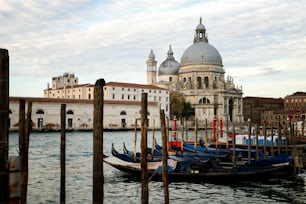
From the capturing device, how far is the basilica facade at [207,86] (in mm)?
57625

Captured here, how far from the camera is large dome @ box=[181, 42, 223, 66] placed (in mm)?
58562

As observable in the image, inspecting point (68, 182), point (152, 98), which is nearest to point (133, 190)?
point (68, 182)

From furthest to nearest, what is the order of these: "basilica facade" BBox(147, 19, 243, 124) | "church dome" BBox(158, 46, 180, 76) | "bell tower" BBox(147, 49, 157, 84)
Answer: "bell tower" BBox(147, 49, 157, 84) < "church dome" BBox(158, 46, 180, 76) < "basilica facade" BBox(147, 19, 243, 124)

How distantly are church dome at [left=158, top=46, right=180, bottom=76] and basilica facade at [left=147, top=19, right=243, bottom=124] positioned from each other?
353 centimetres

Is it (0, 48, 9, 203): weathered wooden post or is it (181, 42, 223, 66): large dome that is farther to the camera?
(181, 42, 223, 66): large dome

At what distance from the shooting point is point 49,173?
42.6 ft

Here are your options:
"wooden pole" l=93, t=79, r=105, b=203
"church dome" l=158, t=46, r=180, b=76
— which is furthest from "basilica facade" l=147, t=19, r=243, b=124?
"wooden pole" l=93, t=79, r=105, b=203

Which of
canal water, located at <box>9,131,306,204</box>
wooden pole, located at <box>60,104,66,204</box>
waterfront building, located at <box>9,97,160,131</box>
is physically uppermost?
waterfront building, located at <box>9,97,160,131</box>

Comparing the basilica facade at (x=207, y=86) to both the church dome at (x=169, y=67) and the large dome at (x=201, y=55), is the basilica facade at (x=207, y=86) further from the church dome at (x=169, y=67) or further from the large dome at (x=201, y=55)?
the church dome at (x=169, y=67)

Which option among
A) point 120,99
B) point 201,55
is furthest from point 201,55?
point 120,99

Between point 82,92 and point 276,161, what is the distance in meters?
42.5

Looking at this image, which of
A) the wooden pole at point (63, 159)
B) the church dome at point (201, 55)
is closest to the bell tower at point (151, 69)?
the church dome at point (201, 55)

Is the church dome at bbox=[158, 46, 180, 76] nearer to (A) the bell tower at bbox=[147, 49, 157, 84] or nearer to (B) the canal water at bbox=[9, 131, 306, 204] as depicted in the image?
(A) the bell tower at bbox=[147, 49, 157, 84]

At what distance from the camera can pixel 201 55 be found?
58594 mm
